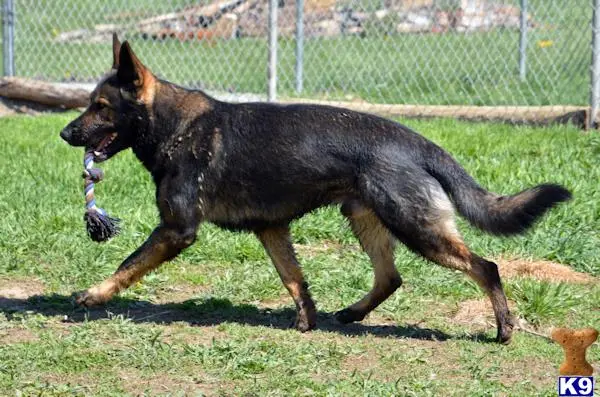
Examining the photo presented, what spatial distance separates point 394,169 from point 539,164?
11.5ft

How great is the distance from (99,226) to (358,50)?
6820 millimetres

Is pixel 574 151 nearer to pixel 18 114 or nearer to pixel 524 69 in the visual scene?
pixel 524 69

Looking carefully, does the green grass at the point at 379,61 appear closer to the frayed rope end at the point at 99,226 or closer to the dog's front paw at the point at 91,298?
the frayed rope end at the point at 99,226

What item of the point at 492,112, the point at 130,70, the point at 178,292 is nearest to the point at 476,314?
the point at 178,292

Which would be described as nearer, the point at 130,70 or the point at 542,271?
the point at 130,70

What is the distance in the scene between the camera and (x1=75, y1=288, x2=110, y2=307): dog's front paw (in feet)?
17.8

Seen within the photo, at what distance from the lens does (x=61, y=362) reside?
4590 mm

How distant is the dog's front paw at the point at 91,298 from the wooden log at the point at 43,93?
20.3ft

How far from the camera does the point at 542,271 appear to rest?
6.23 metres

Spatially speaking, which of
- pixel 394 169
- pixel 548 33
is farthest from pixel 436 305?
pixel 548 33

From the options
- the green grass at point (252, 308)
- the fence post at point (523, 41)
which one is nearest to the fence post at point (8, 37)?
the green grass at point (252, 308)

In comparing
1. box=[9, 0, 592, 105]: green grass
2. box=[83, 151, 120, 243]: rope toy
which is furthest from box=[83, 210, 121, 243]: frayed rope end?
box=[9, 0, 592, 105]: green grass

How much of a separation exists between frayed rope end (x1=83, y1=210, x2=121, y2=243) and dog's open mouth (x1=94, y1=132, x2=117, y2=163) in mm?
351

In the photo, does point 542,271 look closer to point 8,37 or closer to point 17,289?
point 17,289
